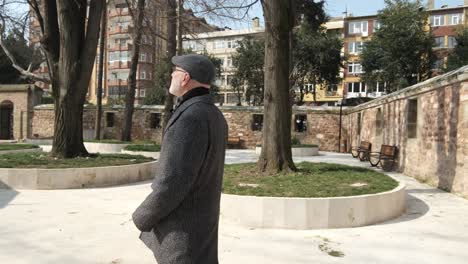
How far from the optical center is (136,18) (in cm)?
1689

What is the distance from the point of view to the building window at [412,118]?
1208 cm

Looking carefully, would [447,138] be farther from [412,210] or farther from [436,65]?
[436,65]

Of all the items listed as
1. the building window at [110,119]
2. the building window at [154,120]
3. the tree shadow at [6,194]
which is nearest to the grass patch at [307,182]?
the tree shadow at [6,194]

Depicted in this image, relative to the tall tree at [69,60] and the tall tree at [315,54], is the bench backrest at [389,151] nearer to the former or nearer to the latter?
the tall tree at [69,60]

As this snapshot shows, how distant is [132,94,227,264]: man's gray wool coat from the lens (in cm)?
196

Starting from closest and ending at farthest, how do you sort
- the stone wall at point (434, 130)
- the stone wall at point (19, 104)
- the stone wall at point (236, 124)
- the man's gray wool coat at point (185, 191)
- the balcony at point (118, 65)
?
the man's gray wool coat at point (185, 191) → the stone wall at point (434, 130) → the stone wall at point (236, 124) → the stone wall at point (19, 104) → the balcony at point (118, 65)

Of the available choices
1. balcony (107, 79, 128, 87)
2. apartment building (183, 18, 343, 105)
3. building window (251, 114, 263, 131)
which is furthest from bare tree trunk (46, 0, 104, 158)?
balcony (107, 79, 128, 87)

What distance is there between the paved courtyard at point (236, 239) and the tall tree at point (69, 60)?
10.9 ft

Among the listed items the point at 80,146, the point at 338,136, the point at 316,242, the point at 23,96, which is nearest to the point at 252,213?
the point at 316,242

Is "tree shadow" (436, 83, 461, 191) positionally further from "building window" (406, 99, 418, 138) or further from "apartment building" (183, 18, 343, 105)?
"apartment building" (183, 18, 343, 105)

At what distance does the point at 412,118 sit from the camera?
12.2m

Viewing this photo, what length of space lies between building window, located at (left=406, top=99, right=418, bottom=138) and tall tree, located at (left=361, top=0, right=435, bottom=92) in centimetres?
1929

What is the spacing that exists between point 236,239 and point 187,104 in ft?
11.1

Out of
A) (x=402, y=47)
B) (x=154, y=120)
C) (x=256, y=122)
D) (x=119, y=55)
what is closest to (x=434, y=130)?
(x=256, y=122)
